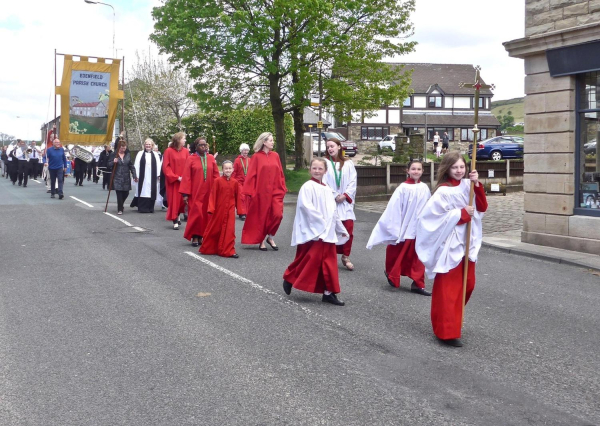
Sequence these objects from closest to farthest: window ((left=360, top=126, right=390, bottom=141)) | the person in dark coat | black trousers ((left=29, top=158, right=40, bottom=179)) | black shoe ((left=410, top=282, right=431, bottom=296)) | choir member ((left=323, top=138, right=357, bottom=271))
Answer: black shoe ((left=410, top=282, right=431, bottom=296)) < choir member ((left=323, top=138, right=357, bottom=271)) < the person in dark coat < black trousers ((left=29, top=158, right=40, bottom=179)) < window ((left=360, top=126, right=390, bottom=141))

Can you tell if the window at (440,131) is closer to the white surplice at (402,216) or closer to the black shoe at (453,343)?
the white surplice at (402,216)

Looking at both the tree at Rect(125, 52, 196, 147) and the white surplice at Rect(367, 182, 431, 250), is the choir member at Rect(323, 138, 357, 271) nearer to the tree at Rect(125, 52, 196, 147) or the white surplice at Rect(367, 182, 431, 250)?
the white surplice at Rect(367, 182, 431, 250)

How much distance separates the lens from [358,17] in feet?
88.5

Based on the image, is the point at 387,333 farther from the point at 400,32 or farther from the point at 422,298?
the point at 400,32

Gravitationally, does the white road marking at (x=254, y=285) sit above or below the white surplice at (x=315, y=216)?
below

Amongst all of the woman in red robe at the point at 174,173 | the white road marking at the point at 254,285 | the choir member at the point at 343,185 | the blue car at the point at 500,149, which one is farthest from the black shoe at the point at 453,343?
the blue car at the point at 500,149

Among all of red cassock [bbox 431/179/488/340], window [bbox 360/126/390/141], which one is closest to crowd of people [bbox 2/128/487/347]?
red cassock [bbox 431/179/488/340]

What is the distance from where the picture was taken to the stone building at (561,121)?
12.5 metres

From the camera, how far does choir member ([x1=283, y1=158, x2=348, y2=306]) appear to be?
7641 mm

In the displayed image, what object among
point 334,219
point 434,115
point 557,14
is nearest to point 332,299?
point 334,219

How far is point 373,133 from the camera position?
70.0m

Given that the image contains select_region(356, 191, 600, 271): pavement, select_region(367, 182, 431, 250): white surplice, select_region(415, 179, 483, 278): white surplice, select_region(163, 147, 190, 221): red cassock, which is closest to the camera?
select_region(415, 179, 483, 278): white surplice

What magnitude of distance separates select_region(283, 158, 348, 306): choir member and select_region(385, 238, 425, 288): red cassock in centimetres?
119

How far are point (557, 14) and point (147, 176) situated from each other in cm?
1036
